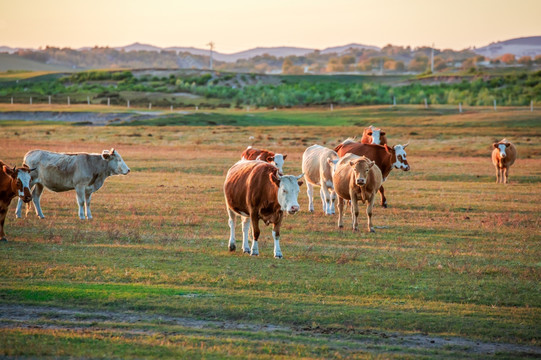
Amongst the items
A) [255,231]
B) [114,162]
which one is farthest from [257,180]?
[114,162]

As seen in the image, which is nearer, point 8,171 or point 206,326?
point 206,326

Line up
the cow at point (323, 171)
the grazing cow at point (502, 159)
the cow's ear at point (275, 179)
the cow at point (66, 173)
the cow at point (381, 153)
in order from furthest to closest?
the grazing cow at point (502, 159), the cow at point (381, 153), the cow at point (323, 171), the cow at point (66, 173), the cow's ear at point (275, 179)

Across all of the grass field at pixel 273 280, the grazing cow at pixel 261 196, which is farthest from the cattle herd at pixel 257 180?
the grass field at pixel 273 280

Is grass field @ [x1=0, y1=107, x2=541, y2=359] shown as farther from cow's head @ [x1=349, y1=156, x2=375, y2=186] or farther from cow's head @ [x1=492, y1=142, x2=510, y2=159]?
cow's head @ [x1=492, y1=142, x2=510, y2=159]

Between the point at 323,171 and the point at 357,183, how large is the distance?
12.3ft

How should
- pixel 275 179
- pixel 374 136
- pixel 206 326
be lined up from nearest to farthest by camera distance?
pixel 206 326
pixel 275 179
pixel 374 136

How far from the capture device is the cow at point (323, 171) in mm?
22775

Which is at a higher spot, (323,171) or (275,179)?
(275,179)

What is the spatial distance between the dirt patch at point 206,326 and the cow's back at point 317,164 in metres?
12.5

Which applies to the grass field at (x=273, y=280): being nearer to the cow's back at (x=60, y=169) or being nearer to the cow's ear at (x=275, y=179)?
the cow's back at (x=60, y=169)

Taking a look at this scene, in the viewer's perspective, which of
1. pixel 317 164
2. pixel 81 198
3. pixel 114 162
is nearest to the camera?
pixel 81 198

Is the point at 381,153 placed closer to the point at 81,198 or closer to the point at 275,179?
the point at 275,179

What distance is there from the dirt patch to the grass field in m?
0.03

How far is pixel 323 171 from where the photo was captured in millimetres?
22906
